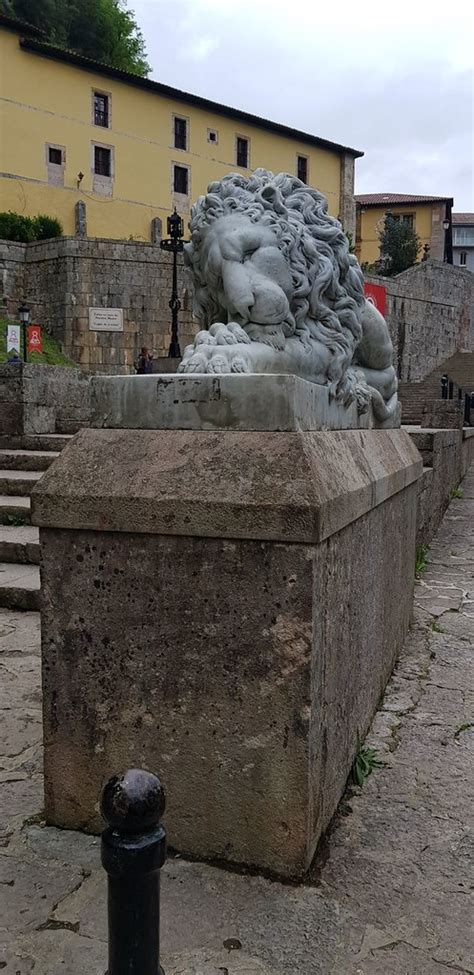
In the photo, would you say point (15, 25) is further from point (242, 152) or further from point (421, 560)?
point (421, 560)

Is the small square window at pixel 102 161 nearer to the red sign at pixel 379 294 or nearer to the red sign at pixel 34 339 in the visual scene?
the red sign at pixel 379 294

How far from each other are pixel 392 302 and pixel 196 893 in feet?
113

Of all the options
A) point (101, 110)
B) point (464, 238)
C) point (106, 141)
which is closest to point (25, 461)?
point (106, 141)

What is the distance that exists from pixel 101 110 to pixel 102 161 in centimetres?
210

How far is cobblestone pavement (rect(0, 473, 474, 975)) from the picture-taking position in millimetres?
1599

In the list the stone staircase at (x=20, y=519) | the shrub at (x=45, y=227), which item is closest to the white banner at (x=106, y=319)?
the shrub at (x=45, y=227)

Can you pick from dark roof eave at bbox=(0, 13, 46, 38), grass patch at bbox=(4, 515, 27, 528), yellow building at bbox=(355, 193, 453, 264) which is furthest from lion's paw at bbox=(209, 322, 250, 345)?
yellow building at bbox=(355, 193, 453, 264)

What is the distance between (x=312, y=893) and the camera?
182 cm

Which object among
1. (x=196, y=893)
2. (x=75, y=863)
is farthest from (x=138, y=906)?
(x=75, y=863)

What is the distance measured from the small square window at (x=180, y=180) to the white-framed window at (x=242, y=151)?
299 cm

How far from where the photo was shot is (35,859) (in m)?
1.95

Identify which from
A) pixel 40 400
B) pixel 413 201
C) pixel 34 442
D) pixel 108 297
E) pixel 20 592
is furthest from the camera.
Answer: pixel 413 201

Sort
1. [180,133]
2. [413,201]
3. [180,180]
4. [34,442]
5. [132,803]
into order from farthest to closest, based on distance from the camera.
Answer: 1. [413,201]
2. [180,180]
3. [180,133]
4. [34,442]
5. [132,803]

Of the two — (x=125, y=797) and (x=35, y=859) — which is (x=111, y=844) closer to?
(x=125, y=797)
